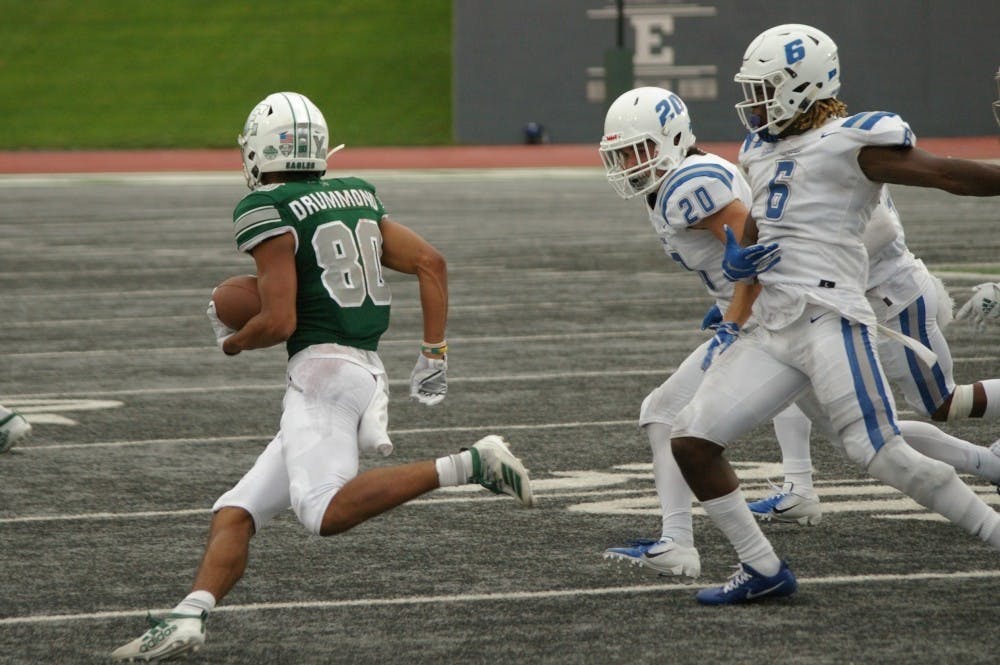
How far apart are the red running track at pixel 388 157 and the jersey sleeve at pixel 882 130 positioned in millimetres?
27523

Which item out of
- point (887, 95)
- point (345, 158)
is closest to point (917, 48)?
point (887, 95)

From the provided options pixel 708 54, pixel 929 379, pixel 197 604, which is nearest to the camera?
pixel 197 604

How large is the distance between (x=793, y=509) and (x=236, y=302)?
2537 millimetres

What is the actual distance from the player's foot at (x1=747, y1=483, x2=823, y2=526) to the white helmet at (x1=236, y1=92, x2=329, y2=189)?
2.42 metres

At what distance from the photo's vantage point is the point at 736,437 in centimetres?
533

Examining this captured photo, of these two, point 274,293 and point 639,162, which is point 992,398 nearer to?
point 639,162

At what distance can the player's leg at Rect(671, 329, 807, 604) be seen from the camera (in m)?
5.29

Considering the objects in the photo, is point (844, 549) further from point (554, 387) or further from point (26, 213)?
point (26, 213)

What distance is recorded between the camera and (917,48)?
1471 inches

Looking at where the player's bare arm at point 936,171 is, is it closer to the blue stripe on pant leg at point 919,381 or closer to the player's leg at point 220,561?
the blue stripe on pant leg at point 919,381

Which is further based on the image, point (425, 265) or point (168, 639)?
point (425, 265)

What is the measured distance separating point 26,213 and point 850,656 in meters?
20.5

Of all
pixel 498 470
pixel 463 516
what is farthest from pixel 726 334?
pixel 463 516

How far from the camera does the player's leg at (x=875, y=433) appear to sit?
5.13 meters
